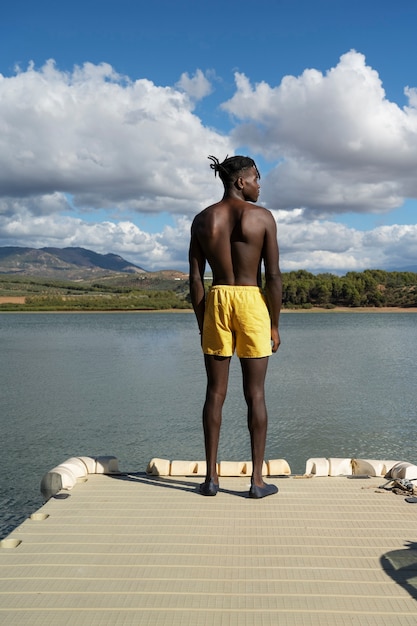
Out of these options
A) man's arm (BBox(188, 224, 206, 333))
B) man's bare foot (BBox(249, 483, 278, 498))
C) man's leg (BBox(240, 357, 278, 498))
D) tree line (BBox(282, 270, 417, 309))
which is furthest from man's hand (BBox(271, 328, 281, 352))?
tree line (BBox(282, 270, 417, 309))

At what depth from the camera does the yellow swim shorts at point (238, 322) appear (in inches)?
181

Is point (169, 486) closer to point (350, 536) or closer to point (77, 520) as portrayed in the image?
point (77, 520)

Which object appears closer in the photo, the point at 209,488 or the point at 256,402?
the point at 209,488

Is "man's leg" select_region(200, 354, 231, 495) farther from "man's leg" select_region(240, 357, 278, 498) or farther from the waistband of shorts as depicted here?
the waistband of shorts

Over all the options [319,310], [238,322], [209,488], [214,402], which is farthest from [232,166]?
[319,310]

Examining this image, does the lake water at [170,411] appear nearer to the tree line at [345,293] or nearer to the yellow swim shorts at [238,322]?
the yellow swim shorts at [238,322]

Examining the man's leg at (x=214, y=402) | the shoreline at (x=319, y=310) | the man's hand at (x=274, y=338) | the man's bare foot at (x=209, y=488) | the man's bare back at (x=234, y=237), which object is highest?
the man's bare back at (x=234, y=237)

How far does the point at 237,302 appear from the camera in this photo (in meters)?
4.59

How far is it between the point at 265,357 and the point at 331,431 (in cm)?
715

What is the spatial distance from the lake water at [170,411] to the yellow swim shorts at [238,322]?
3290mm

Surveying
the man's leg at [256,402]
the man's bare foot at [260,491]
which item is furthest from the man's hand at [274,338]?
the man's bare foot at [260,491]

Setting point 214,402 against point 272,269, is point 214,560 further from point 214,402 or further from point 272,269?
point 272,269

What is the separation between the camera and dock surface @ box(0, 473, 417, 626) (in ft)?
8.95

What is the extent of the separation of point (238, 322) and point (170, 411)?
30.2ft
